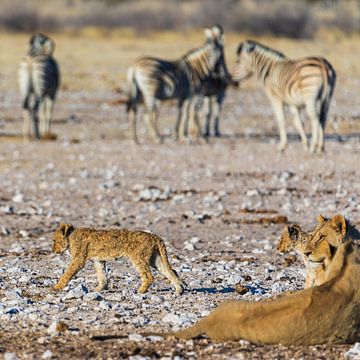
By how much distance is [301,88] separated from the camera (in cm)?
2219

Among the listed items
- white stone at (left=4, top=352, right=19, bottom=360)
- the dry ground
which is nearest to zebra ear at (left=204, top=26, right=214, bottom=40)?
the dry ground

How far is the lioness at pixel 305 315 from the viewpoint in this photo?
7.09 metres

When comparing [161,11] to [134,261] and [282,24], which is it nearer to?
[282,24]

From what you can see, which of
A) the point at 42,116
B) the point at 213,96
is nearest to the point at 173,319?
the point at 42,116

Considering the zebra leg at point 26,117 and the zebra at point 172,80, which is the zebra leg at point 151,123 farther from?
the zebra leg at point 26,117

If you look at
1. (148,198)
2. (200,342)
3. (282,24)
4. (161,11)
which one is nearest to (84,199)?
(148,198)

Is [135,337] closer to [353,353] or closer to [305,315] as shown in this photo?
[305,315]

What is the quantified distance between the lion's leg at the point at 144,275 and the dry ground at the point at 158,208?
0.11 meters

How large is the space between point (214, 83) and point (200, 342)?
19.0m

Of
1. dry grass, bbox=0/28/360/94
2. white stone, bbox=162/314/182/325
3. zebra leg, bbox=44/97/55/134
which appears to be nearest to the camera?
white stone, bbox=162/314/182/325

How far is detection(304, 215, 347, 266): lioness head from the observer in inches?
316

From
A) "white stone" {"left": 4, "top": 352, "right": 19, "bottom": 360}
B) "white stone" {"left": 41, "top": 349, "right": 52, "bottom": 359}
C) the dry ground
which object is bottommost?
the dry ground

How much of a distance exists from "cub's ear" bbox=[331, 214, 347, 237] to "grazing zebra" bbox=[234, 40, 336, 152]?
44.3 ft

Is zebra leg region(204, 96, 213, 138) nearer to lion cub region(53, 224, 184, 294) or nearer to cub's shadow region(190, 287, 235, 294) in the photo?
cub's shadow region(190, 287, 235, 294)
